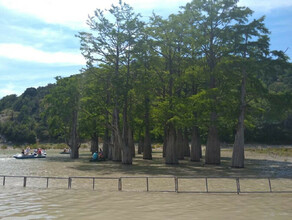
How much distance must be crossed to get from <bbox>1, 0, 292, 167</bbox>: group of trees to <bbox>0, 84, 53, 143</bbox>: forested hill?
4537 centimetres

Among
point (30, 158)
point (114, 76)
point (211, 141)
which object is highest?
point (114, 76)

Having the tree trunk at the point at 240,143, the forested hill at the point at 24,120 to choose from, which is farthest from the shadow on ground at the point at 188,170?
the forested hill at the point at 24,120

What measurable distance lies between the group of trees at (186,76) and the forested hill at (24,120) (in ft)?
149

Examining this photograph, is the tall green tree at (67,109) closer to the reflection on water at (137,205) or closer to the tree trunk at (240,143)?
the tree trunk at (240,143)

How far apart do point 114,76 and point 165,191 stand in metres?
25.7

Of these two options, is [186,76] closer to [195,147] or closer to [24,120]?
[195,147]

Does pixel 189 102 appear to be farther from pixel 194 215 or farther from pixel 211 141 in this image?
pixel 194 215

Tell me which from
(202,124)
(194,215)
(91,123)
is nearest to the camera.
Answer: (194,215)

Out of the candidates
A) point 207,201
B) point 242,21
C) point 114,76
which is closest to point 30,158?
point 114,76

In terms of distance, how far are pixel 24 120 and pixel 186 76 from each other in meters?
134

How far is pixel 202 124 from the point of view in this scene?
122ft

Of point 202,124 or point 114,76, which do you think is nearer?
point 202,124

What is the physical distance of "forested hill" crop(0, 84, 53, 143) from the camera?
127m

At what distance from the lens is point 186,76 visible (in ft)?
130
